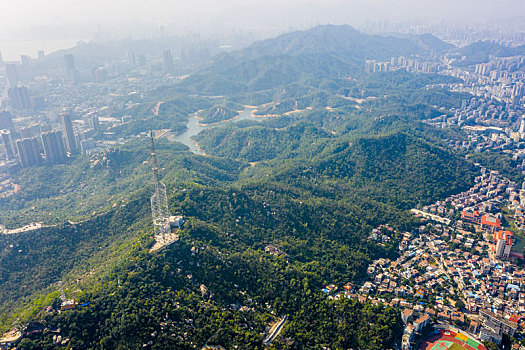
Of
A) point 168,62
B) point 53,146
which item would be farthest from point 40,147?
point 168,62

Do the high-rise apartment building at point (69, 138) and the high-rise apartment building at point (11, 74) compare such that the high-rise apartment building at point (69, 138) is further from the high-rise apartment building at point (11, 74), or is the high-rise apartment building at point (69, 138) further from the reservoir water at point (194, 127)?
the high-rise apartment building at point (11, 74)

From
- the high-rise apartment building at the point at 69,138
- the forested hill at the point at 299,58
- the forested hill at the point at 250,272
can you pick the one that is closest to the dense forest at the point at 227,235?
the forested hill at the point at 250,272

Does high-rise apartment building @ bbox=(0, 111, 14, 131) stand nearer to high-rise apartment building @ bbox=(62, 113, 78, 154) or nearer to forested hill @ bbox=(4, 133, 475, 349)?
high-rise apartment building @ bbox=(62, 113, 78, 154)

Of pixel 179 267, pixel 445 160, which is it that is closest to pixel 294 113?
pixel 445 160

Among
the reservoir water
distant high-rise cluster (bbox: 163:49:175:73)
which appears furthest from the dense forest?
distant high-rise cluster (bbox: 163:49:175:73)

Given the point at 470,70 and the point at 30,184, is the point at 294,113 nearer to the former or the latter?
the point at 30,184

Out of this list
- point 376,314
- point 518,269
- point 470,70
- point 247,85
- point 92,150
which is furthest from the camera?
point 470,70
